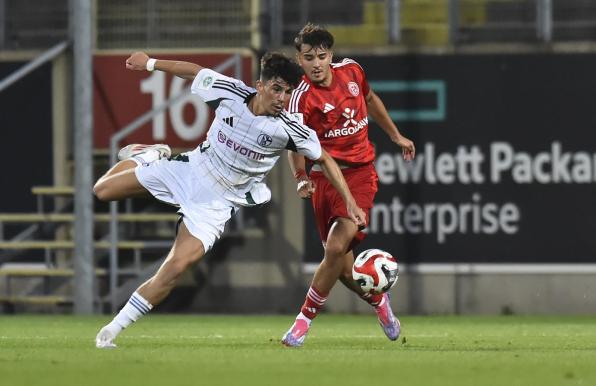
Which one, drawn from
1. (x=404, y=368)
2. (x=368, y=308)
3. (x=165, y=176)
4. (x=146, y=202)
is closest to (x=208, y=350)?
(x=165, y=176)

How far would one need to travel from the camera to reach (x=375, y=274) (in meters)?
11.4

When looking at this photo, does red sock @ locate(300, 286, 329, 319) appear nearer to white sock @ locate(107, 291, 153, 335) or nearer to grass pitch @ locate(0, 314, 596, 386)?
grass pitch @ locate(0, 314, 596, 386)

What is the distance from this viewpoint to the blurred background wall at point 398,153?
17766mm

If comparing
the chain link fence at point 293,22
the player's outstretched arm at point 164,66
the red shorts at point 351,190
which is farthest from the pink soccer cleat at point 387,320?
the chain link fence at point 293,22

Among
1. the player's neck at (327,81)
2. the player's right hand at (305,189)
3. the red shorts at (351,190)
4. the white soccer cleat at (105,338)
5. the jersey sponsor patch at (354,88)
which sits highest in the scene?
the player's neck at (327,81)

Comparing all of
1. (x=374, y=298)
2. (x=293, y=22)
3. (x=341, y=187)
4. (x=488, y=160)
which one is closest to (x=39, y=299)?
(x=293, y=22)

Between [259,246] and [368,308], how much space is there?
1458 mm

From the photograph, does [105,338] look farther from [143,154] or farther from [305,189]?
[305,189]

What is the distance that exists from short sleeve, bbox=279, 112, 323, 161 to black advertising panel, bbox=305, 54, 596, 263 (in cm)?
721

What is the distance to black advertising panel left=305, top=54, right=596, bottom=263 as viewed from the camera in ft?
58.1

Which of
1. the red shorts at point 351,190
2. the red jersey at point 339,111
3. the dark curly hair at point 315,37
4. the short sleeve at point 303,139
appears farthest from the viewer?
the red shorts at point 351,190

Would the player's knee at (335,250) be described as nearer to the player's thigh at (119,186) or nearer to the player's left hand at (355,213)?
the player's left hand at (355,213)

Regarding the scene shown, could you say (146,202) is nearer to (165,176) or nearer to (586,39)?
(586,39)

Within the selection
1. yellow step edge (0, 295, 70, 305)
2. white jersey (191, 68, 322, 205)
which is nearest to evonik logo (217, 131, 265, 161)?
white jersey (191, 68, 322, 205)
